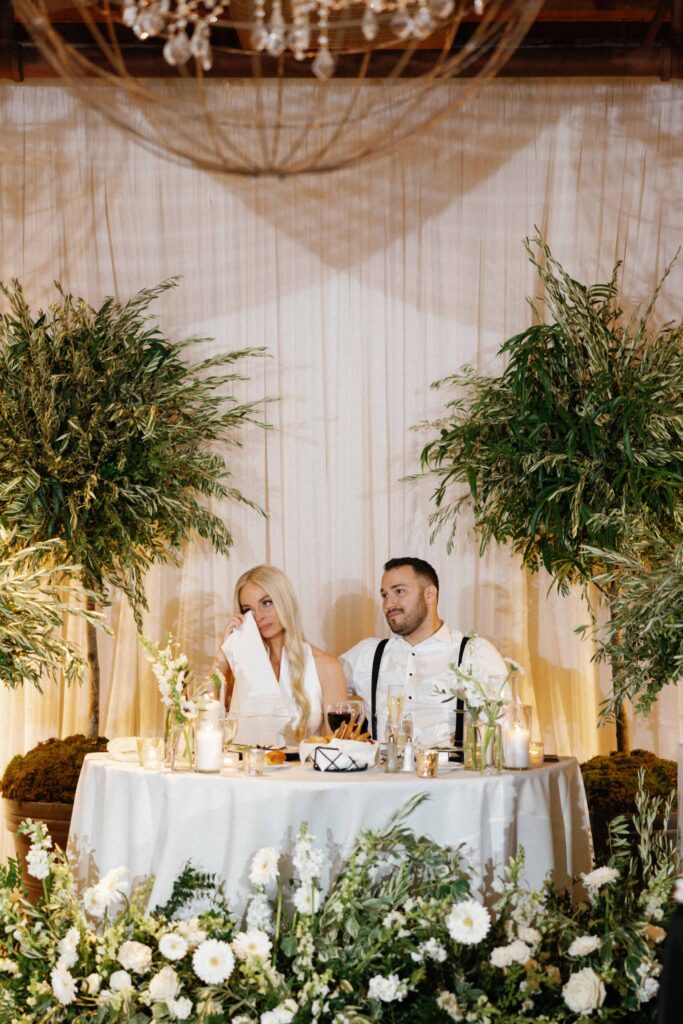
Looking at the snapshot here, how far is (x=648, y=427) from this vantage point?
530 cm

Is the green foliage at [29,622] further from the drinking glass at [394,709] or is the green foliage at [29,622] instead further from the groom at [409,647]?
the drinking glass at [394,709]

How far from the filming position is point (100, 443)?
18.4 ft

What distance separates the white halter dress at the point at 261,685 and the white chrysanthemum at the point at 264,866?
44.1 inches

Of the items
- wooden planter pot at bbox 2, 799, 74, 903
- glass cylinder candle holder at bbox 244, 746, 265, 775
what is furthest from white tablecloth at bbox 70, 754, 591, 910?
wooden planter pot at bbox 2, 799, 74, 903

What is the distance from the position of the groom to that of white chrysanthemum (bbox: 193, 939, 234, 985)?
1.88 m

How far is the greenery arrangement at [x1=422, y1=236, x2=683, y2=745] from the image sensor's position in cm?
530

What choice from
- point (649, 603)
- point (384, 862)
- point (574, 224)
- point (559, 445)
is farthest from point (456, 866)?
point (574, 224)

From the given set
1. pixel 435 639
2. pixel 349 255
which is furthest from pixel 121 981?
pixel 349 255

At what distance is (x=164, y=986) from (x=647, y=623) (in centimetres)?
220

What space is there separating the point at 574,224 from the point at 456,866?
4.51 meters

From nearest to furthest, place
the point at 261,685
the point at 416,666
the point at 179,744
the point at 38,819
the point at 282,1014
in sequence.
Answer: the point at 282,1014 < the point at 179,744 < the point at 261,685 < the point at 416,666 < the point at 38,819

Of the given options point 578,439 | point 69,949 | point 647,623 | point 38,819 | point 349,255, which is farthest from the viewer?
point 349,255

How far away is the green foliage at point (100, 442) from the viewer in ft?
18.0

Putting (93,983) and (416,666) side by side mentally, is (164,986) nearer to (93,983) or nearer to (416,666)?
(93,983)
